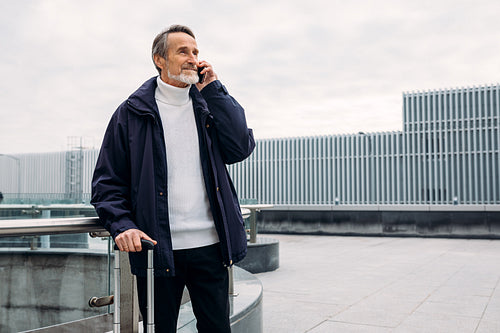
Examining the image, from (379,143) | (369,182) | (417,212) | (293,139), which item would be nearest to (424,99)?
(379,143)

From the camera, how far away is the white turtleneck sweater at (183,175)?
184cm

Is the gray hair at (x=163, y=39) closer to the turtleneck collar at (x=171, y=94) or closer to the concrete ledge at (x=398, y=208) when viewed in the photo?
the turtleneck collar at (x=171, y=94)

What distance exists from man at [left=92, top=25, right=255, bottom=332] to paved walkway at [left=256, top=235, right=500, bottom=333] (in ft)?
8.75

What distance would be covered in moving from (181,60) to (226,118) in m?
0.28

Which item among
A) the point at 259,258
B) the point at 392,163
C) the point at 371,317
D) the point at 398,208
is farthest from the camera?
the point at 392,163

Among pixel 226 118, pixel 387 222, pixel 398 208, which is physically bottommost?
pixel 387 222

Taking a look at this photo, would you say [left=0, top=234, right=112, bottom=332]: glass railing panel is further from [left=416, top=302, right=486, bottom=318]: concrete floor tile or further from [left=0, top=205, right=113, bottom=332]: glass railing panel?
[left=416, top=302, right=486, bottom=318]: concrete floor tile

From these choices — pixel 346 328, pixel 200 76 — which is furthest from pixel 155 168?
pixel 346 328

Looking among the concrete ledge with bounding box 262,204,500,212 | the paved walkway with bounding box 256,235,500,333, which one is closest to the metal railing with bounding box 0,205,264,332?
the paved walkway with bounding box 256,235,500,333

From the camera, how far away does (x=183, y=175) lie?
6.17 feet

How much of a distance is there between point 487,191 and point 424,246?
44.7 m

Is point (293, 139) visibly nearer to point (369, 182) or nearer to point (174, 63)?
point (369, 182)

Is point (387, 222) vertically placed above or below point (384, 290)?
above

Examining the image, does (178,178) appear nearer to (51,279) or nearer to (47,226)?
(47,226)
